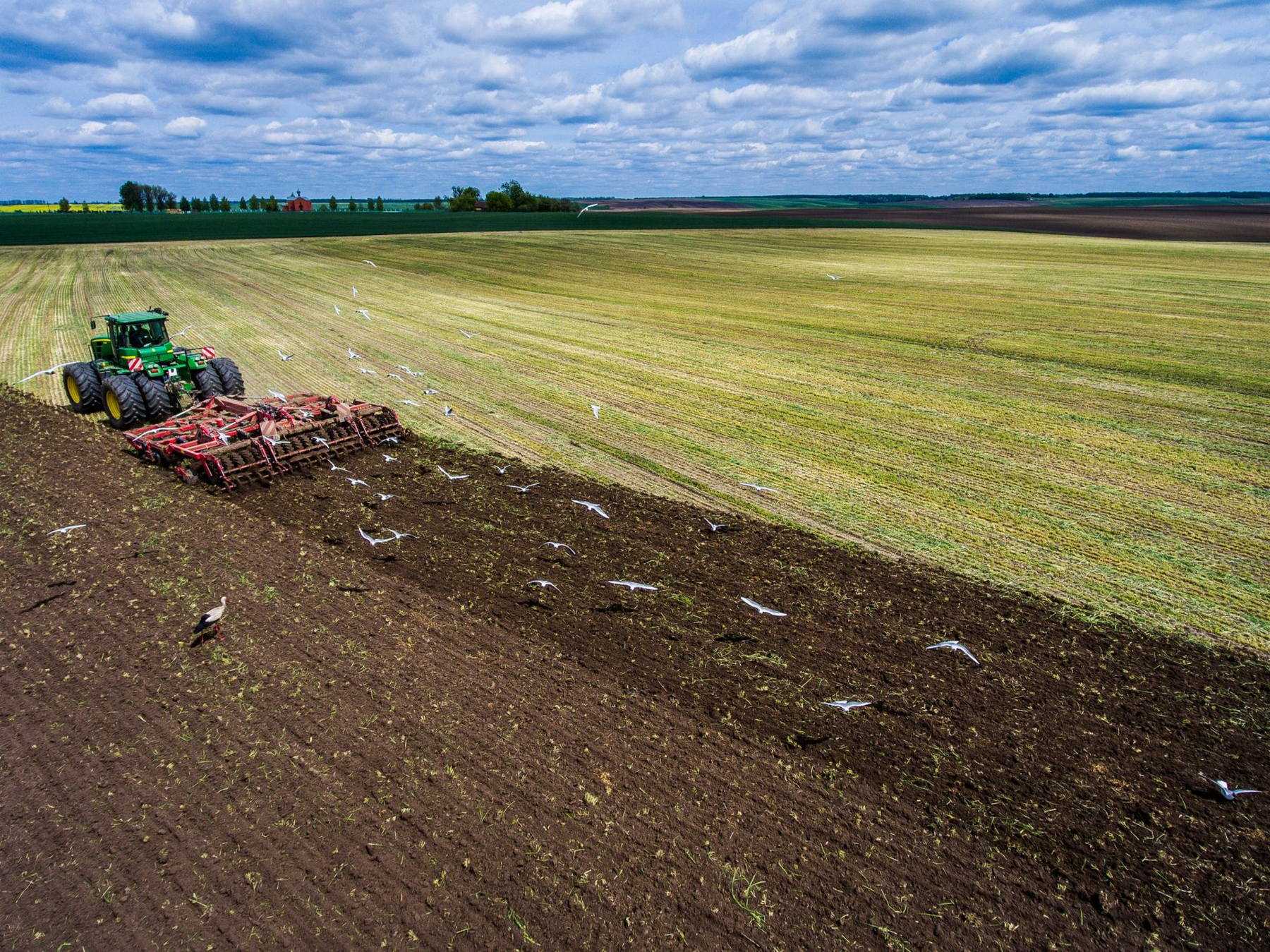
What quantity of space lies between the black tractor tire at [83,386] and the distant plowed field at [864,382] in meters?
3.56

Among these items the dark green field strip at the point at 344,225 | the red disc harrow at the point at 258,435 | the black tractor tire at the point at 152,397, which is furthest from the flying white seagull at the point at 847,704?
the dark green field strip at the point at 344,225

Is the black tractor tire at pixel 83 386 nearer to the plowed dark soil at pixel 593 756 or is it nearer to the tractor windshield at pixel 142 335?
the tractor windshield at pixel 142 335

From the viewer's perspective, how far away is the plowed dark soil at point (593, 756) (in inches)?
193

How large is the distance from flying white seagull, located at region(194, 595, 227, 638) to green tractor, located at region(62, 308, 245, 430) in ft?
27.3

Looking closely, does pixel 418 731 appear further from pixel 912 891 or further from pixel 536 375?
pixel 536 375

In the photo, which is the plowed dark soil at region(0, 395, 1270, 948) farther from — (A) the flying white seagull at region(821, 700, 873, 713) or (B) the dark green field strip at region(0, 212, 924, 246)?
(B) the dark green field strip at region(0, 212, 924, 246)

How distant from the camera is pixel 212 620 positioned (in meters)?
7.43

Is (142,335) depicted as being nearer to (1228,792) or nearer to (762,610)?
(762,610)

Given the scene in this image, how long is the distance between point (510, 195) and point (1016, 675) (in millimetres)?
112667

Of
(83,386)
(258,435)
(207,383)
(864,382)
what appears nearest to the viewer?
(258,435)

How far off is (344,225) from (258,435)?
77.8m

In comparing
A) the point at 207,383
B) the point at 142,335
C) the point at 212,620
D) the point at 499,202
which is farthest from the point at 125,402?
the point at 499,202

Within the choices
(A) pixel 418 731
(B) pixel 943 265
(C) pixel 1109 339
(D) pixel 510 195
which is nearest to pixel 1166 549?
(A) pixel 418 731

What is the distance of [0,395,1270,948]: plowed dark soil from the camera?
491 cm
